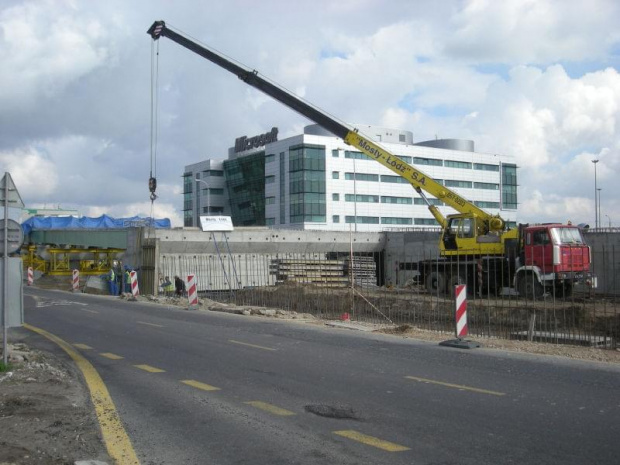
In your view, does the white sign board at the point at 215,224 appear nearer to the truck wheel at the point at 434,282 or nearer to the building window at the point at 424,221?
the truck wheel at the point at 434,282

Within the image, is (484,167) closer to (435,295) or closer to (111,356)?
(435,295)

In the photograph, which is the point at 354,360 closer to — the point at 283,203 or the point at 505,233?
the point at 505,233

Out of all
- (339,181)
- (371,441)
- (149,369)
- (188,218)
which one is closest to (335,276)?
(149,369)

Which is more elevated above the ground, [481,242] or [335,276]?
[481,242]

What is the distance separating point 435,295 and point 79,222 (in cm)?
4154

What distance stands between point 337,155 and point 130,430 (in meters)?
82.5

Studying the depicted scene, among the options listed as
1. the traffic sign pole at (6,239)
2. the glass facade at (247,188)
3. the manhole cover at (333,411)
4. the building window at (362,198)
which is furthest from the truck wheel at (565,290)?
the glass facade at (247,188)

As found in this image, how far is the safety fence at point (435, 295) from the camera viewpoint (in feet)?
63.1

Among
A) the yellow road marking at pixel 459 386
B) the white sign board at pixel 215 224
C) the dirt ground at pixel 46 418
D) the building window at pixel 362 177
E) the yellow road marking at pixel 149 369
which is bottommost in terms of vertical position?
the yellow road marking at pixel 459 386

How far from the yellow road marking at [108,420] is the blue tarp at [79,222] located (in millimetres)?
46571

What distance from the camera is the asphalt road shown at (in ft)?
20.5

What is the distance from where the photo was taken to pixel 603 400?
27.9 ft

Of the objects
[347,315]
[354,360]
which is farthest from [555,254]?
[354,360]

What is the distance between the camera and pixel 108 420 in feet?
24.5
